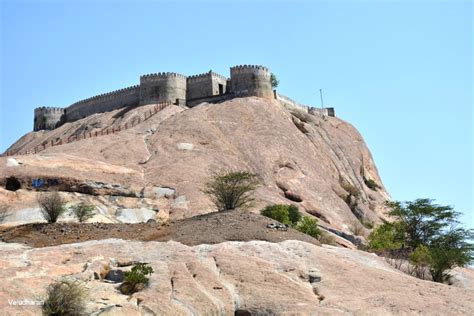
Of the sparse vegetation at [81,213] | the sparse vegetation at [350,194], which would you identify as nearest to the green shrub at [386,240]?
the sparse vegetation at [350,194]

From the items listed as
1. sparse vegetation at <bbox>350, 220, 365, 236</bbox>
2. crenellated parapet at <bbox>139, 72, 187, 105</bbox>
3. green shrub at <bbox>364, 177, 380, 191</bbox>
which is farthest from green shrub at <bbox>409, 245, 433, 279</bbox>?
crenellated parapet at <bbox>139, 72, 187, 105</bbox>

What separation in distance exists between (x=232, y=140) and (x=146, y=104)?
1584 centimetres

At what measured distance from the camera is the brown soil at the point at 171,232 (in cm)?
1973

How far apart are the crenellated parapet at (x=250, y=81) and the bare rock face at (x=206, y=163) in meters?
1.45

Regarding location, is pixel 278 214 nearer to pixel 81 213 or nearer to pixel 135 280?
pixel 81 213

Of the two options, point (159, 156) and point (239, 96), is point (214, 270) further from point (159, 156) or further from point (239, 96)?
point (239, 96)

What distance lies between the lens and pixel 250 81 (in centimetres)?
5578

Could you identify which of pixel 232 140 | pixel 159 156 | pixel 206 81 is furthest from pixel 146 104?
pixel 159 156

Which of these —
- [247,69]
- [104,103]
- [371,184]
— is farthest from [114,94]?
[371,184]

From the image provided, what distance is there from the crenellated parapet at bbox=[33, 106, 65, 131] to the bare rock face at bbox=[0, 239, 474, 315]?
54241 mm

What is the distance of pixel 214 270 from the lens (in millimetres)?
16281

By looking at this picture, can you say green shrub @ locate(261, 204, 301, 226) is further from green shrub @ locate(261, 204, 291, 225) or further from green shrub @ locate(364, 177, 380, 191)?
green shrub @ locate(364, 177, 380, 191)

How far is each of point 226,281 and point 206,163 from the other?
24051mm

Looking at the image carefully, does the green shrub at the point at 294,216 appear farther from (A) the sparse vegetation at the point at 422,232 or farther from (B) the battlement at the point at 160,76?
(B) the battlement at the point at 160,76
